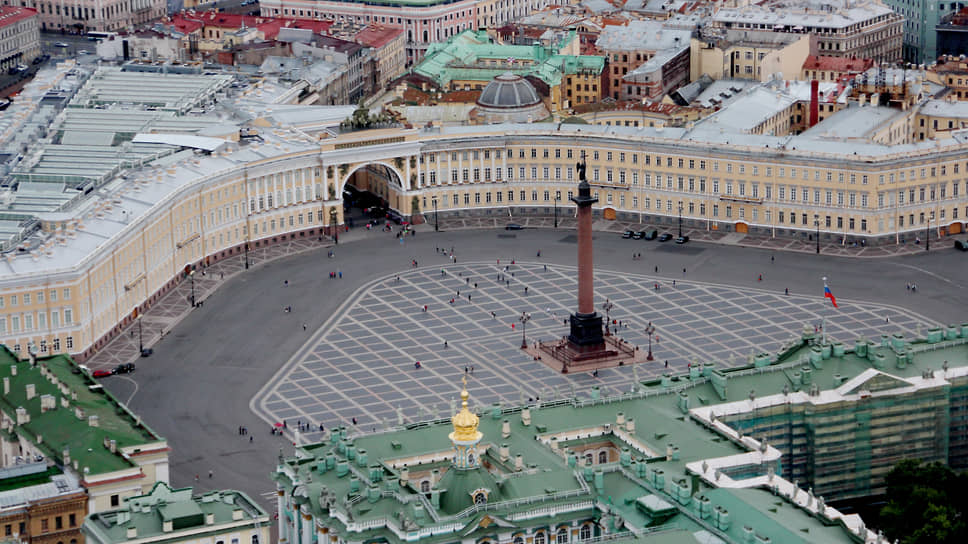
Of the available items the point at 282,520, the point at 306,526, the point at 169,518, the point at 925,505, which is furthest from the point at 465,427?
the point at 925,505

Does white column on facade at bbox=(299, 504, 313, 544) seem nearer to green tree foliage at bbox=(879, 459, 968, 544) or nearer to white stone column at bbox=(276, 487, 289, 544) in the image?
white stone column at bbox=(276, 487, 289, 544)

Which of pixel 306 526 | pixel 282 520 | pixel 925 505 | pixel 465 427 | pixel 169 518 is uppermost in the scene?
pixel 465 427

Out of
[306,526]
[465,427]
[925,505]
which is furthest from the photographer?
[925,505]

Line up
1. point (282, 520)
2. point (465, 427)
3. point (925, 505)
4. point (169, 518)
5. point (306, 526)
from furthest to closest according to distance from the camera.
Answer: point (925, 505), point (282, 520), point (306, 526), point (465, 427), point (169, 518)

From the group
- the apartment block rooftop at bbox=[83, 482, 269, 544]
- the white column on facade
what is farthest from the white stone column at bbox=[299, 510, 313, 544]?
the apartment block rooftop at bbox=[83, 482, 269, 544]

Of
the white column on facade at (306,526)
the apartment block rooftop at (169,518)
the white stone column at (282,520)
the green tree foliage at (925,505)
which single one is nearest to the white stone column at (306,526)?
the white column on facade at (306,526)

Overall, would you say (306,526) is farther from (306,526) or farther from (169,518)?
(169,518)

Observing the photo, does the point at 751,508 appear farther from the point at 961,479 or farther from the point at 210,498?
the point at 210,498
